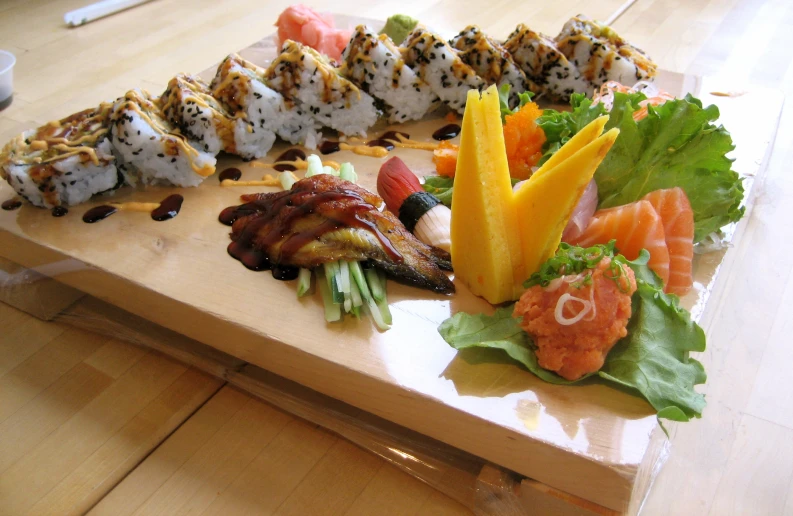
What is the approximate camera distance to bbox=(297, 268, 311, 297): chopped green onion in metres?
1.78

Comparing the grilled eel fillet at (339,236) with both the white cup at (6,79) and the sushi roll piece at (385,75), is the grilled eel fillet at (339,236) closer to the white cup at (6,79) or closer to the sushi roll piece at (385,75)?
the sushi roll piece at (385,75)

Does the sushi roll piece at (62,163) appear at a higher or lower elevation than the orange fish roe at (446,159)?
higher

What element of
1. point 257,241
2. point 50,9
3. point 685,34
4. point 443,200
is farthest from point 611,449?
point 50,9

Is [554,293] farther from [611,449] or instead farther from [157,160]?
[157,160]

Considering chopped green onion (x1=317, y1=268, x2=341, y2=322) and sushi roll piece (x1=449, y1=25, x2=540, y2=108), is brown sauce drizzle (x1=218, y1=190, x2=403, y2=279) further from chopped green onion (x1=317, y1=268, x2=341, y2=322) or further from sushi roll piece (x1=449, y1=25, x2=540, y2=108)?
sushi roll piece (x1=449, y1=25, x2=540, y2=108)

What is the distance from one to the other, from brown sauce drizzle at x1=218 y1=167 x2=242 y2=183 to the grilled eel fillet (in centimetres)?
45

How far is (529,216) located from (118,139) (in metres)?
1.43

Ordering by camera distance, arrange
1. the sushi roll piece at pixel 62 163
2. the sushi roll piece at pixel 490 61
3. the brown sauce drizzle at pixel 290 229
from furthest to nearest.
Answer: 1. the sushi roll piece at pixel 490 61
2. the sushi roll piece at pixel 62 163
3. the brown sauce drizzle at pixel 290 229

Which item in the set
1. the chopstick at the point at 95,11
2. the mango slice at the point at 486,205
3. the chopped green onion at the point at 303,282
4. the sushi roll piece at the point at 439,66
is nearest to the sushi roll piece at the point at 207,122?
the sushi roll piece at the point at 439,66

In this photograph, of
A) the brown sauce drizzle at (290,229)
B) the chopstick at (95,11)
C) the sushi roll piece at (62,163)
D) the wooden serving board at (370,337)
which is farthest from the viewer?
the chopstick at (95,11)

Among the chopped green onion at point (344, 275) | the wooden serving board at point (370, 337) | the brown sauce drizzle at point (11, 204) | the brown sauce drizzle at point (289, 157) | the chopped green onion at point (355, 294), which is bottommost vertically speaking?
the wooden serving board at point (370, 337)

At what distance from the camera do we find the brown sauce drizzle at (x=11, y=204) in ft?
7.12

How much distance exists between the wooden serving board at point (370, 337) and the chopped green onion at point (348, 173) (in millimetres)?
70

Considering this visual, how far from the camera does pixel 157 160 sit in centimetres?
220
